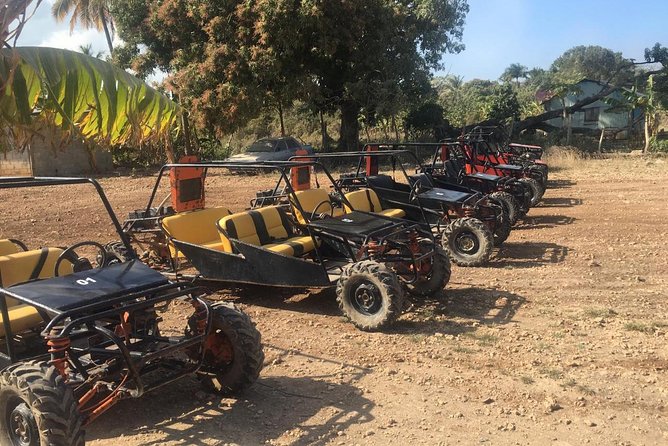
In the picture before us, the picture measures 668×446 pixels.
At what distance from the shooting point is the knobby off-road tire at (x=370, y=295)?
571 cm

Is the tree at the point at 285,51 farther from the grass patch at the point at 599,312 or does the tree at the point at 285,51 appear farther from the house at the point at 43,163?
the grass patch at the point at 599,312

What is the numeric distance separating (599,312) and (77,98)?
5.35 m

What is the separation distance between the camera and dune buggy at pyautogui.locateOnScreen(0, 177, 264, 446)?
334 centimetres

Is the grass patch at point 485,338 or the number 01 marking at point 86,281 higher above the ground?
the number 01 marking at point 86,281

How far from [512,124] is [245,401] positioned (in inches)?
1014

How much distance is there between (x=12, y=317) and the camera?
4266 mm

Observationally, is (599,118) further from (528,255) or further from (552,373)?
(552,373)

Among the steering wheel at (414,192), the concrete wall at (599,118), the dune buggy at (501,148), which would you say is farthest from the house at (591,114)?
the steering wheel at (414,192)

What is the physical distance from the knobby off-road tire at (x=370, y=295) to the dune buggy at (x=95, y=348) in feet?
5.58

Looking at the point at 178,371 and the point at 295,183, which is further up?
the point at 295,183

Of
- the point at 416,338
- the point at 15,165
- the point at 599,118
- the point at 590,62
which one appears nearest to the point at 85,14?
the point at 15,165

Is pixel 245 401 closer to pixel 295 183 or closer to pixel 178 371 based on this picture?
pixel 178 371

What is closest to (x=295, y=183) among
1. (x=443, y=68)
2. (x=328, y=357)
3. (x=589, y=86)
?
(x=328, y=357)

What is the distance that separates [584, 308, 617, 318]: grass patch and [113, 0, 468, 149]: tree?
16.0m
